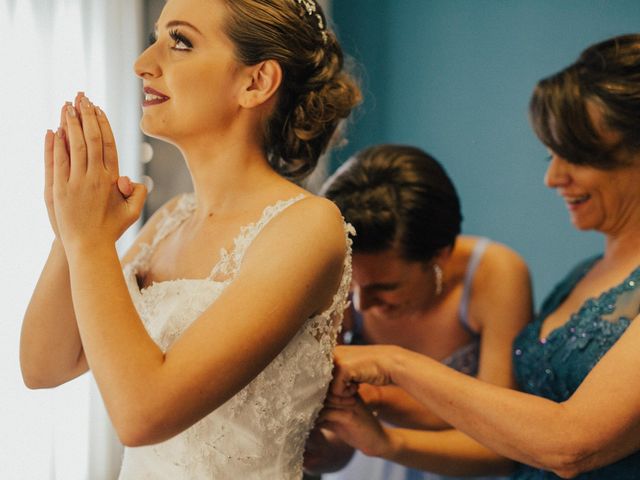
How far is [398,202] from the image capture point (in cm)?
185

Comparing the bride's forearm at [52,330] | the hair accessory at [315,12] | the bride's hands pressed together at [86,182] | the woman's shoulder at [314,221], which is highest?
the hair accessory at [315,12]

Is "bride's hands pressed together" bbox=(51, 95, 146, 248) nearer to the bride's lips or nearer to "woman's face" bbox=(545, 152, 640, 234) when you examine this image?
the bride's lips

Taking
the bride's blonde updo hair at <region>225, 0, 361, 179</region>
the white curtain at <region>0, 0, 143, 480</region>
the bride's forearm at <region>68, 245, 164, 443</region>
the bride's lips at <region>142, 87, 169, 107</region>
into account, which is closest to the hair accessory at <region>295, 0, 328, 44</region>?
the bride's blonde updo hair at <region>225, 0, 361, 179</region>

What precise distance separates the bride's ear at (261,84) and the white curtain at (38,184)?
1.07 meters

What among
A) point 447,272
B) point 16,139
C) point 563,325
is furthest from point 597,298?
point 16,139

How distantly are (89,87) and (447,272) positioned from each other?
46.5 inches

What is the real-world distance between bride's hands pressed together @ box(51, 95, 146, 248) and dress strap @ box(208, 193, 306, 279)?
6.2 inches

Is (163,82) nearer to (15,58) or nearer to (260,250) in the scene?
(260,250)

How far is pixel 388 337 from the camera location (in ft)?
6.98

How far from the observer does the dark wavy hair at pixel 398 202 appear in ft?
6.05

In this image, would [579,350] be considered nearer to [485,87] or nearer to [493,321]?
[493,321]

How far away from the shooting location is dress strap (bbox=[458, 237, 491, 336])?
2041 millimetres

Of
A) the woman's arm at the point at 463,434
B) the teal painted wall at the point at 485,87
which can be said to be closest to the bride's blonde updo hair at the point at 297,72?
the woman's arm at the point at 463,434

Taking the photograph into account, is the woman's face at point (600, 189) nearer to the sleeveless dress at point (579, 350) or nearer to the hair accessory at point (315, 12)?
the sleeveless dress at point (579, 350)
